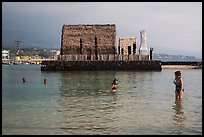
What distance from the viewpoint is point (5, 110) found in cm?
1212

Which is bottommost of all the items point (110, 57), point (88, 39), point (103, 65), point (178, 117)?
point (178, 117)

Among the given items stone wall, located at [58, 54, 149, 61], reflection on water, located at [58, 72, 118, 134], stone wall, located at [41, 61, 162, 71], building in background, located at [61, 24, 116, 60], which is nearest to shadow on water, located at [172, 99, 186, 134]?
reflection on water, located at [58, 72, 118, 134]

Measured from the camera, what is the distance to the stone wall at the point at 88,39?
156ft

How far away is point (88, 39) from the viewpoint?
157ft

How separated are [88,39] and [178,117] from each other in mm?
37798

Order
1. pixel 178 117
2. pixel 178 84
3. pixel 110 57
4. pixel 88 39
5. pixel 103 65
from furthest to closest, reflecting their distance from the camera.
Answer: pixel 88 39 → pixel 110 57 → pixel 103 65 → pixel 178 84 → pixel 178 117

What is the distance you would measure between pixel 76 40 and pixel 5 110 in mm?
36455

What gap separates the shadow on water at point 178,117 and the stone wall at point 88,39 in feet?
109

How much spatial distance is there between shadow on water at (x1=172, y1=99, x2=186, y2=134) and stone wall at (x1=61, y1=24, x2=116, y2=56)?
109 feet

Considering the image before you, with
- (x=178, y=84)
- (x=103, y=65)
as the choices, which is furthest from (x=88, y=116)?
(x=103, y=65)

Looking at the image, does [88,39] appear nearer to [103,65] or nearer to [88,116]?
[103,65]

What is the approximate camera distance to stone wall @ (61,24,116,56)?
47438 mm

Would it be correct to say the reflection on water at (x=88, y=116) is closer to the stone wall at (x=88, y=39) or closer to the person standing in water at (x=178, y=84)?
the person standing in water at (x=178, y=84)

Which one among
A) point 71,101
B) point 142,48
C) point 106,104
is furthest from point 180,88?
point 142,48
